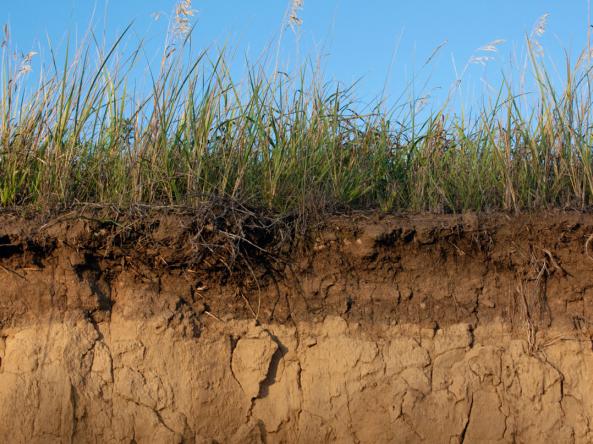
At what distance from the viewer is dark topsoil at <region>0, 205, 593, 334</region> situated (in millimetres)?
3271

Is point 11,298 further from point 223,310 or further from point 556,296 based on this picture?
point 556,296

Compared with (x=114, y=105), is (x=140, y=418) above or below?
below

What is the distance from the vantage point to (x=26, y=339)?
3264 millimetres

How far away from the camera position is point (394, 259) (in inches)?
132

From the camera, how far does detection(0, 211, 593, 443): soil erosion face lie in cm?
321

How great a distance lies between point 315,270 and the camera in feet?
11.0

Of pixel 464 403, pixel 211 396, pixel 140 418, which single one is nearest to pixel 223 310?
pixel 211 396

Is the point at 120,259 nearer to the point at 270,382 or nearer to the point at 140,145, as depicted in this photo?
the point at 140,145

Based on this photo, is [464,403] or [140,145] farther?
[140,145]

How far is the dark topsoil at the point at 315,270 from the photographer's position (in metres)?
3.27

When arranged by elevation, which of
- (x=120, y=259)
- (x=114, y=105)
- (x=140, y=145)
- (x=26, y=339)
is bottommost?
(x=26, y=339)

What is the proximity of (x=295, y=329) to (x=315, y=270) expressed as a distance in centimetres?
28

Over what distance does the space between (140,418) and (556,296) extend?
1.90 metres

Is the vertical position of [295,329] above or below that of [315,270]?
below
